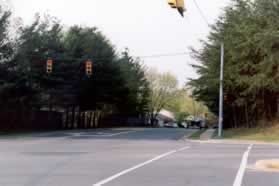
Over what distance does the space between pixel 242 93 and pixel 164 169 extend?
35157 mm

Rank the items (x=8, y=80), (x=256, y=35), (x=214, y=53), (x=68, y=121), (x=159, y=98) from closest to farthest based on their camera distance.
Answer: (x=256, y=35) < (x=8, y=80) < (x=214, y=53) < (x=68, y=121) < (x=159, y=98)

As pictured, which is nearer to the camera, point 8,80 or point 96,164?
point 96,164

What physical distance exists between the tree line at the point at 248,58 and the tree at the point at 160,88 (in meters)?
60.1

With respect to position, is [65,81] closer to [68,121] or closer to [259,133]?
[68,121]

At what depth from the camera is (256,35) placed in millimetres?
45750

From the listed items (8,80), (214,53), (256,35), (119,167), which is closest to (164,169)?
(119,167)

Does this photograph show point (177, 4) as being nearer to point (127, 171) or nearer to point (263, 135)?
point (127, 171)

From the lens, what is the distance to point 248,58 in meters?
50.1

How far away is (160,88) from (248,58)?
7535cm

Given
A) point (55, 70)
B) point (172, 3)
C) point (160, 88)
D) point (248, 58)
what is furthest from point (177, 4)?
point (160, 88)

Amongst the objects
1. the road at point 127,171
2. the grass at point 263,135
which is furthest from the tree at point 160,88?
the road at point 127,171

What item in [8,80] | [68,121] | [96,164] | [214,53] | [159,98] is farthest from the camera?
[159,98]

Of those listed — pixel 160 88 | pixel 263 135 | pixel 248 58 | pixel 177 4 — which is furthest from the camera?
pixel 160 88

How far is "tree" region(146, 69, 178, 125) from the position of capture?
123350mm
